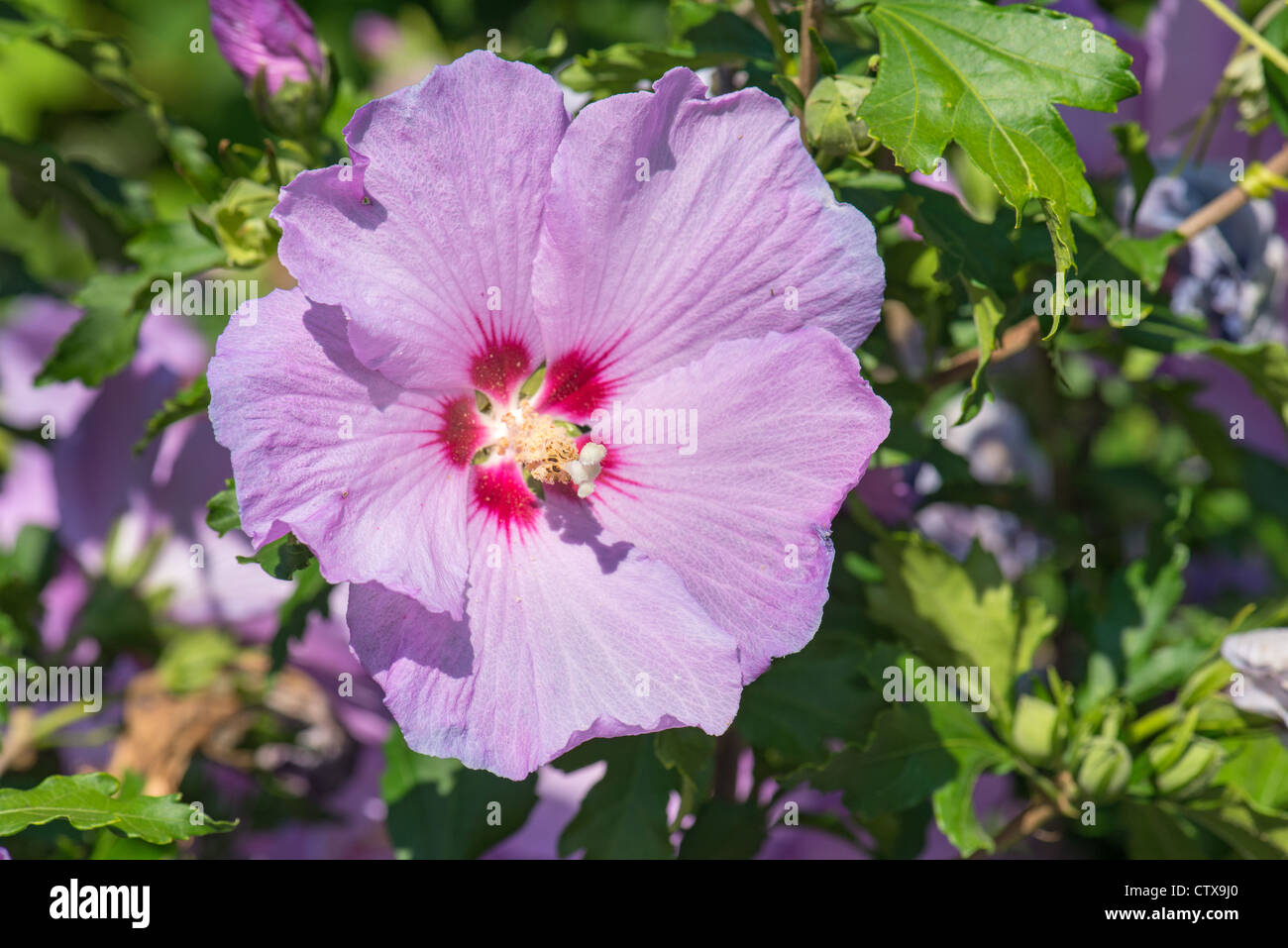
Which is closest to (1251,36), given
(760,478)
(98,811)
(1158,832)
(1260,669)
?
(1260,669)

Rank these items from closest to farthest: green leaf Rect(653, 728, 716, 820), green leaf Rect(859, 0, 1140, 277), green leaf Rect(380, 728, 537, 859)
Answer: green leaf Rect(859, 0, 1140, 277) < green leaf Rect(653, 728, 716, 820) < green leaf Rect(380, 728, 537, 859)

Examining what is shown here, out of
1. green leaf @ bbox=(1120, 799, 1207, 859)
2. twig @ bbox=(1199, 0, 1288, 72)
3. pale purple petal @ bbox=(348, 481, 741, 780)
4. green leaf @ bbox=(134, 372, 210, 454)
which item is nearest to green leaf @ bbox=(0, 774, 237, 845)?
pale purple petal @ bbox=(348, 481, 741, 780)

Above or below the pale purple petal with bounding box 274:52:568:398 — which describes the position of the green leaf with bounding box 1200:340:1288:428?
below

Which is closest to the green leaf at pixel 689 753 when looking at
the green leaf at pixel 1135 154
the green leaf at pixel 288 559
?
the green leaf at pixel 288 559

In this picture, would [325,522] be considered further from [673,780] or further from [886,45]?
[886,45]

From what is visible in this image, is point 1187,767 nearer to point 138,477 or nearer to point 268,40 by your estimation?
point 268,40

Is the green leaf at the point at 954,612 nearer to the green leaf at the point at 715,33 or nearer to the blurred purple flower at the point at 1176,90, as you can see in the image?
the green leaf at the point at 715,33

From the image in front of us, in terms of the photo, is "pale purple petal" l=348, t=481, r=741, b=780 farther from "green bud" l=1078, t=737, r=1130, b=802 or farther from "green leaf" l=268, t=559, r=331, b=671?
"green bud" l=1078, t=737, r=1130, b=802
